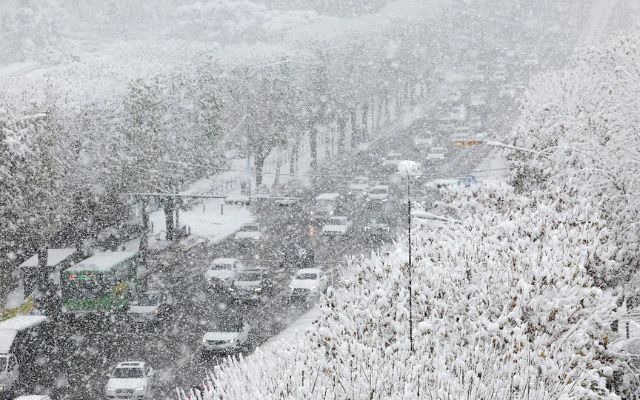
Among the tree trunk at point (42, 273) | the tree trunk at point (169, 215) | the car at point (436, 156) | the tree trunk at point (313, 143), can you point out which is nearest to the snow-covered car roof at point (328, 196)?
the tree trunk at point (313, 143)

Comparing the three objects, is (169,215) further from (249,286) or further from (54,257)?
(249,286)

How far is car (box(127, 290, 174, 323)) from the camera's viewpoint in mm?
31781

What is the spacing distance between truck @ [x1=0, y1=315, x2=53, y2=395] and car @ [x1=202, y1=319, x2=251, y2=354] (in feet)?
18.4

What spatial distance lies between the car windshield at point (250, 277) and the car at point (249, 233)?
10316mm

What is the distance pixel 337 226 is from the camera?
4719 cm

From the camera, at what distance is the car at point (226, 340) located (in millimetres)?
28047

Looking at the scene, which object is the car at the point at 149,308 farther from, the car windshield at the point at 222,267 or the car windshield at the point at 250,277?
the car windshield at the point at 222,267

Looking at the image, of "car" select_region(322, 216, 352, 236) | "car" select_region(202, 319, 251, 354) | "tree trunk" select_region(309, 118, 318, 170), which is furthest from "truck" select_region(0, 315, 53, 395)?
"tree trunk" select_region(309, 118, 318, 170)

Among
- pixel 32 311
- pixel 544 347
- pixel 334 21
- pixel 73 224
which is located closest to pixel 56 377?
pixel 32 311

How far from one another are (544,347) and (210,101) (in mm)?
43130

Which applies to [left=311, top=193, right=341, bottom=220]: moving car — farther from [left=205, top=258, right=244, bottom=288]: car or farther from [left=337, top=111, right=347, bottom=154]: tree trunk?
[left=337, top=111, right=347, bottom=154]: tree trunk

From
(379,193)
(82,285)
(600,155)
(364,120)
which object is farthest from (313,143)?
(600,155)

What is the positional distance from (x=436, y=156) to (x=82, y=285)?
4051cm

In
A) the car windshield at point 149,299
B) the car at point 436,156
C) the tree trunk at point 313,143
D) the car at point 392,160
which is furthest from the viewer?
the car at point 436,156
